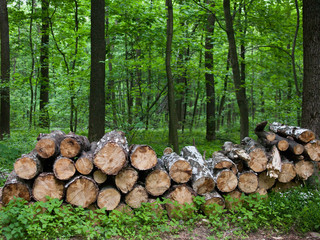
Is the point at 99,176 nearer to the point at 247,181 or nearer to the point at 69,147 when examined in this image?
the point at 69,147

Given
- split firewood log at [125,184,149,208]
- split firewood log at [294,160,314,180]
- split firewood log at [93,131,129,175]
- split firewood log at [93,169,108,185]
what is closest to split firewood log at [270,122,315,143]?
split firewood log at [294,160,314,180]

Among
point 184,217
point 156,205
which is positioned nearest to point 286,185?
point 184,217

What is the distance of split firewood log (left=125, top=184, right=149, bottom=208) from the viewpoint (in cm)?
442

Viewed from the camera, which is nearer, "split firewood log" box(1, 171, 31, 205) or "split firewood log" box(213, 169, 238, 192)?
"split firewood log" box(1, 171, 31, 205)

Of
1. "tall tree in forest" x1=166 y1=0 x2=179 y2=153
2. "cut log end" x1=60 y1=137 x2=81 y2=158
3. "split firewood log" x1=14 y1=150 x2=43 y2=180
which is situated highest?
"tall tree in forest" x1=166 y1=0 x2=179 y2=153

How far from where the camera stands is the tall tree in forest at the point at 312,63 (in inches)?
232

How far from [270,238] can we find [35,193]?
3.63 metres

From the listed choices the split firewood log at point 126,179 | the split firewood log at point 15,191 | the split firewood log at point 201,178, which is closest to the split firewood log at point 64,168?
the split firewood log at point 15,191

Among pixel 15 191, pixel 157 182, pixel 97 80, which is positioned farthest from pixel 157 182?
pixel 97 80

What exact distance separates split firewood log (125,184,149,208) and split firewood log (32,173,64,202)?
3.56ft

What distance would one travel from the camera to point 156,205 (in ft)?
14.3

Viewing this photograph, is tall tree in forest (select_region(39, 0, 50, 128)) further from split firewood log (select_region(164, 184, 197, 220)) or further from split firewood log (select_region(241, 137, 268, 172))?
split firewood log (select_region(241, 137, 268, 172))

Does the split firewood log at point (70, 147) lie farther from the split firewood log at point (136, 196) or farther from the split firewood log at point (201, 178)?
the split firewood log at point (201, 178)

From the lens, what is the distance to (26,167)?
412 cm
